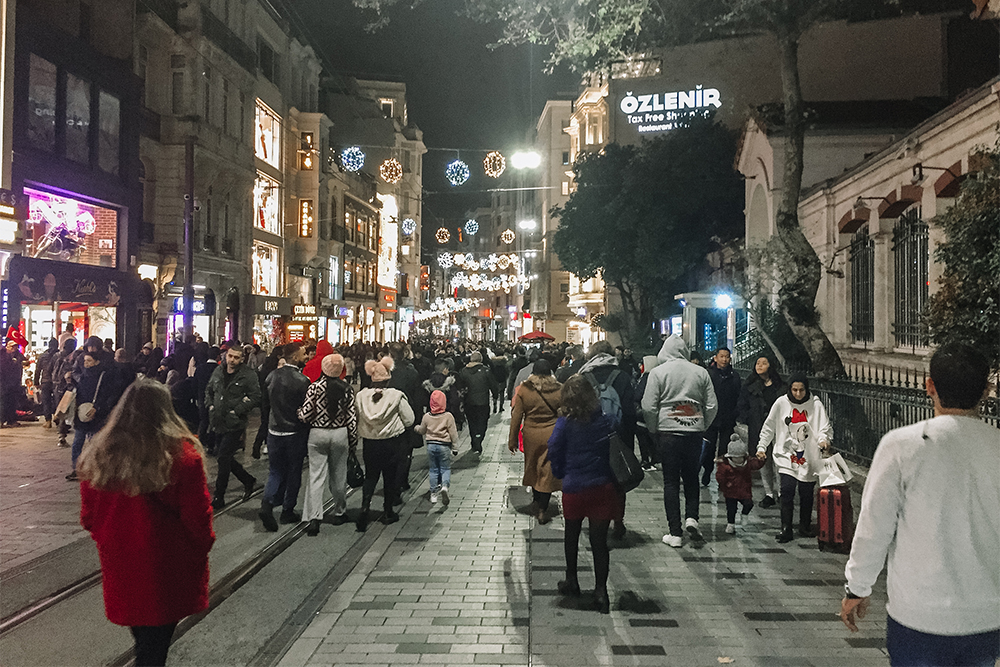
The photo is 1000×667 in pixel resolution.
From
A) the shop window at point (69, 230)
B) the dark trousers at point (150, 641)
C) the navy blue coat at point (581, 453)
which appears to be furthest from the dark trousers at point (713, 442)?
the shop window at point (69, 230)

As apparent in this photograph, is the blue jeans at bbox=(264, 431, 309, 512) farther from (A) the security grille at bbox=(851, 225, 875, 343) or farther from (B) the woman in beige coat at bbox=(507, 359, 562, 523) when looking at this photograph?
(A) the security grille at bbox=(851, 225, 875, 343)

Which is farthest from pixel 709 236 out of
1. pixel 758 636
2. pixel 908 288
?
pixel 758 636

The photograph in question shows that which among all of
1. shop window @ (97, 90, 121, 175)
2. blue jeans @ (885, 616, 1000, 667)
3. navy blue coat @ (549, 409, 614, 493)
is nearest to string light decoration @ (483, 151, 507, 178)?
shop window @ (97, 90, 121, 175)

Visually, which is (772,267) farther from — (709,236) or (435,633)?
(709,236)

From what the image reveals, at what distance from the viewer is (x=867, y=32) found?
98.5 ft

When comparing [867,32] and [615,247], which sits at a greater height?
[867,32]

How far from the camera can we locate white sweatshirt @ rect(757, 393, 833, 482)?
7.96 metres

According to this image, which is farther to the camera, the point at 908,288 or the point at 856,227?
the point at 856,227

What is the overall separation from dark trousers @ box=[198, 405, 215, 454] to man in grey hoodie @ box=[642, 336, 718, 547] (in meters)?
6.58

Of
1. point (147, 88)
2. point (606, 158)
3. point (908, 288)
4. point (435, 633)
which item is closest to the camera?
point (435, 633)

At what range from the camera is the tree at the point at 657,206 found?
3156 cm

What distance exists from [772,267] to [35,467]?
12645 mm

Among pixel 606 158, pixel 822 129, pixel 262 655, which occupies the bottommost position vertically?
pixel 262 655

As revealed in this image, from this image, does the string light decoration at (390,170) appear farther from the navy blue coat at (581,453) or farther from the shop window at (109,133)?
the navy blue coat at (581,453)
